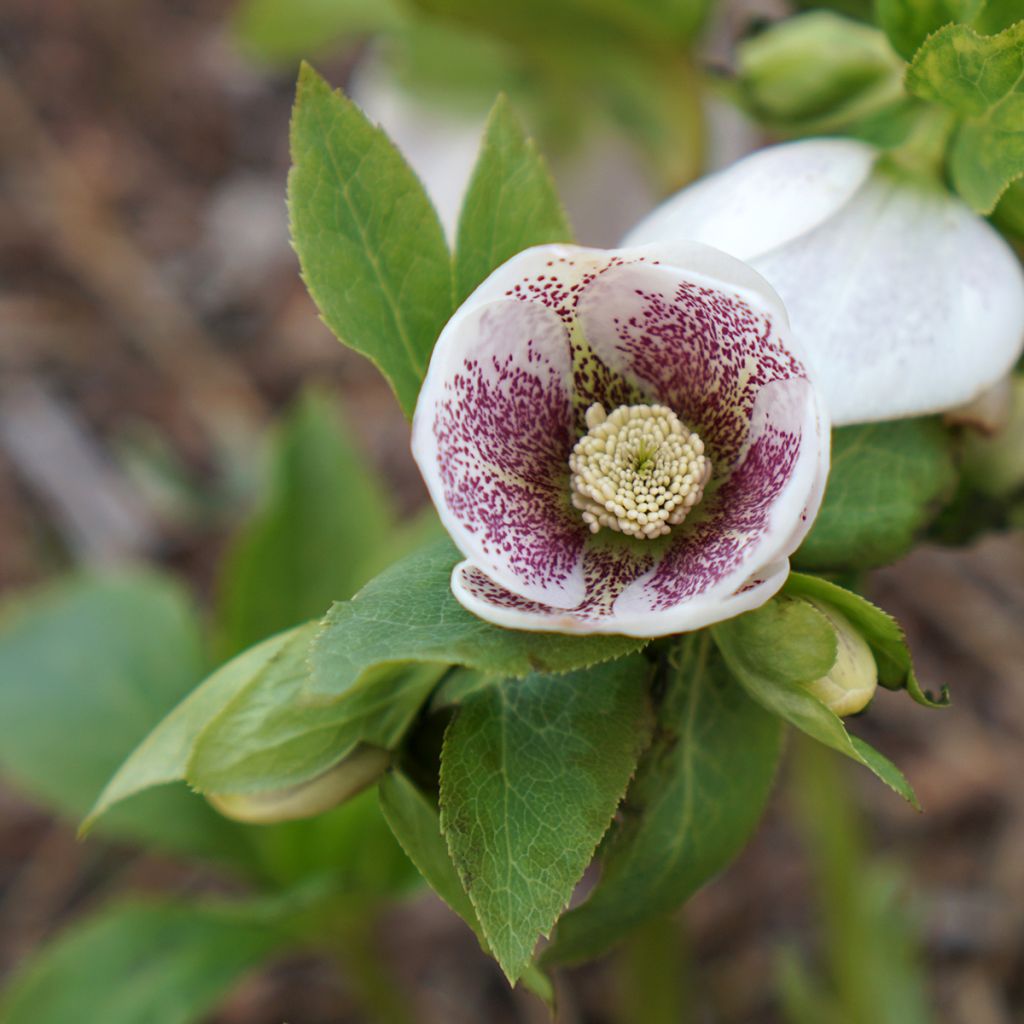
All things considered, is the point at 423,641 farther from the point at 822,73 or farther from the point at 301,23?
the point at 301,23

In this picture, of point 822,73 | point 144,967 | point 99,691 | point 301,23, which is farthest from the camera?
point 301,23

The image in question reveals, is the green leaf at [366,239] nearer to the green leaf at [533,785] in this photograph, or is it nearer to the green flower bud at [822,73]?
the green leaf at [533,785]

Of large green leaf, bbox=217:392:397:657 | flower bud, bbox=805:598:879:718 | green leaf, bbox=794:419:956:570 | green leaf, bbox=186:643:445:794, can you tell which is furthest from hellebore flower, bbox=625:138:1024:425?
large green leaf, bbox=217:392:397:657

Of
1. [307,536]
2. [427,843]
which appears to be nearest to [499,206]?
[427,843]

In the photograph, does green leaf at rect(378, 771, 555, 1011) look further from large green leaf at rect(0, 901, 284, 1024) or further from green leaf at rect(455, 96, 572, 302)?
large green leaf at rect(0, 901, 284, 1024)

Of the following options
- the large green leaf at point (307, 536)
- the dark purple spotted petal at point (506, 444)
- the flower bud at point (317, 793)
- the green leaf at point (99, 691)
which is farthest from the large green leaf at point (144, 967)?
the dark purple spotted petal at point (506, 444)
